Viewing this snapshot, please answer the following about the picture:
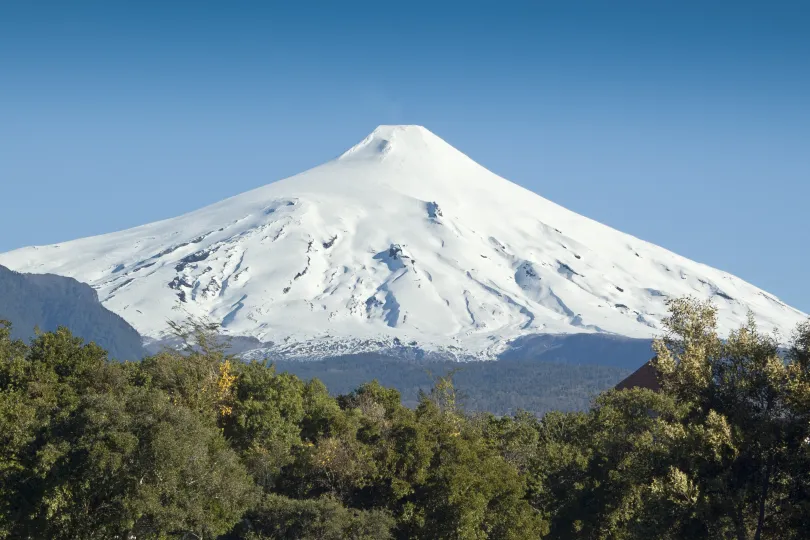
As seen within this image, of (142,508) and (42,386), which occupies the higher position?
(42,386)

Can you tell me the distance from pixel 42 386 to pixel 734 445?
93.2 ft

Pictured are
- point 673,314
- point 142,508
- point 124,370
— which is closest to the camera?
point 673,314

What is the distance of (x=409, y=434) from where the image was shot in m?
48.2

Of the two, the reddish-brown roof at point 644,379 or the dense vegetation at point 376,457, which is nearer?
the dense vegetation at point 376,457

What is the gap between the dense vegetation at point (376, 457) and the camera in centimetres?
3075

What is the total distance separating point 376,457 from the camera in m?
48.1

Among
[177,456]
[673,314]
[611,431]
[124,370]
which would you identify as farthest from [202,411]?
[673,314]

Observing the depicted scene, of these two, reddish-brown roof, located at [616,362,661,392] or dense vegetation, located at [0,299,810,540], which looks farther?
reddish-brown roof, located at [616,362,661,392]

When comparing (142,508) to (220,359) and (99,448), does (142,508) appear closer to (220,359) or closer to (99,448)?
(99,448)

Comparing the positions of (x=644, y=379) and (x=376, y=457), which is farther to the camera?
(x=644, y=379)

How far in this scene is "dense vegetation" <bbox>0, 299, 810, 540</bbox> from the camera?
30750mm

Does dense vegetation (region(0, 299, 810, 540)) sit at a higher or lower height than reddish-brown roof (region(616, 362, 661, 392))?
higher

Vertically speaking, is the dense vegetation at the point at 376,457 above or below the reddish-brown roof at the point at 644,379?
above

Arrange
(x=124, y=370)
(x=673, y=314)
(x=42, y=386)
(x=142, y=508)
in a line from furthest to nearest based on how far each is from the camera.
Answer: (x=124, y=370) → (x=42, y=386) → (x=142, y=508) → (x=673, y=314)
